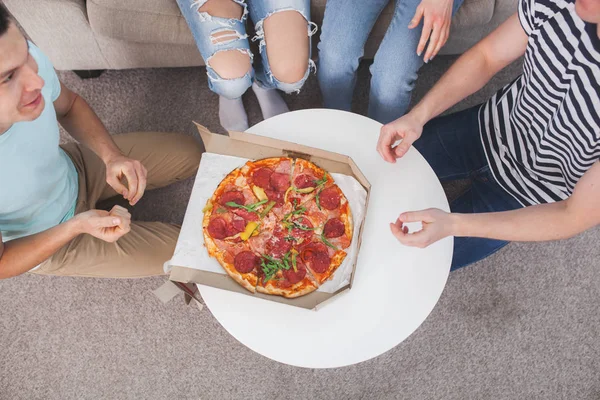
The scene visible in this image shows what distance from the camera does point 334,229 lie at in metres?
1.20

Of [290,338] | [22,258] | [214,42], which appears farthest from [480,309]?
[22,258]

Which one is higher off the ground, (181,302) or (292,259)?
(292,259)

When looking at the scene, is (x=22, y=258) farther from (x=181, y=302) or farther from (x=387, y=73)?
(x=387, y=73)

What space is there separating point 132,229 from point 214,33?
644 millimetres

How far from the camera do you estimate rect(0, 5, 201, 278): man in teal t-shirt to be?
37.1 inches

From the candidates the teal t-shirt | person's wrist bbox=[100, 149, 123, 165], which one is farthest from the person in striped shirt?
the teal t-shirt

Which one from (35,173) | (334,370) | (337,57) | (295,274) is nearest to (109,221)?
(35,173)

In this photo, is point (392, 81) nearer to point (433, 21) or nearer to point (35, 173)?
point (433, 21)

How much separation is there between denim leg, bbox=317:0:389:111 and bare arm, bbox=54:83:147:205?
679mm

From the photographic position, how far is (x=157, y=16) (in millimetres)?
1479

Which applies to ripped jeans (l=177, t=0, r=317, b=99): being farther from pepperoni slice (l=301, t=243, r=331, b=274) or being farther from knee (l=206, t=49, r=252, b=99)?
pepperoni slice (l=301, t=243, r=331, b=274)

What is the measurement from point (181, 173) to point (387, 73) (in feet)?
2.52

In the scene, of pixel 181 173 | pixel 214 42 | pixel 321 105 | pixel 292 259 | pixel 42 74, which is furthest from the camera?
pixel 321 105

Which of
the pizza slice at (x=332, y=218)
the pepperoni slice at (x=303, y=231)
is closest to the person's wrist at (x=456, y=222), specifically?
the pizza slice at (x=332, y=218)
